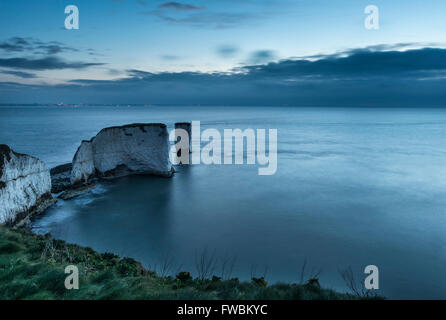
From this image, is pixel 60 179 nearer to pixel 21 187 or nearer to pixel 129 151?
pixel 129 151

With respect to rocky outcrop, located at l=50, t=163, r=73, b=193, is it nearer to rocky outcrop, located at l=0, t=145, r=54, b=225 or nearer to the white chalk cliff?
the white chalk cliff

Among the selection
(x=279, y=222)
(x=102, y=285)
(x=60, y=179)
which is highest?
(x=60, y=179)

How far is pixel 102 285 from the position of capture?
611 centimetres

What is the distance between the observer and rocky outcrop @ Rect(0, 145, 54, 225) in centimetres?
1183

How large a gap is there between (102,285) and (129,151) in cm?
1600

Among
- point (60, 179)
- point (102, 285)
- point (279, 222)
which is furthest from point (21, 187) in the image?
point (279, 222)

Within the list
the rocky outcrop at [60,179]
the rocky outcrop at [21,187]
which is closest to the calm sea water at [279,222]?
the rocky outcrop at [21,187]

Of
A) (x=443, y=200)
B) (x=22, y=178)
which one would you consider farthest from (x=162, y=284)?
(x=443, y=200)

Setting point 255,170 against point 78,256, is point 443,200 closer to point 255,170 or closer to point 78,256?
point 255,170

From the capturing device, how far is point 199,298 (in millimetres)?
5406

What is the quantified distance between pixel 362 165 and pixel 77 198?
2463 cm

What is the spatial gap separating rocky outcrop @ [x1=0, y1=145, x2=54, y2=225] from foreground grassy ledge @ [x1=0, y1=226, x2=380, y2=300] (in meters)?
4.80
